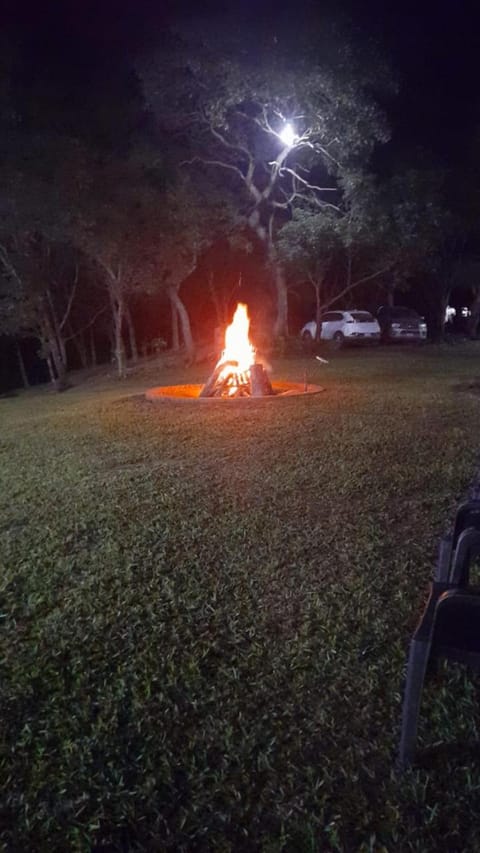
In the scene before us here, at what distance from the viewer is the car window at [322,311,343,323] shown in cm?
2460

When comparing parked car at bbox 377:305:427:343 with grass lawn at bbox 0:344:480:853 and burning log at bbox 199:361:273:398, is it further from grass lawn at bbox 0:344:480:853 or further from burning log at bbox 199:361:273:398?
grass lawn at bbox 0:344:480:853

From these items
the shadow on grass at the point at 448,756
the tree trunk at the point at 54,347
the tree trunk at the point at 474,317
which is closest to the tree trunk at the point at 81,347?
the tree trunk at the point at 54,347

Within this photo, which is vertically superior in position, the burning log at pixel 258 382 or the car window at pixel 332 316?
the car window at pixel 332 316

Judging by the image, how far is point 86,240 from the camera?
1623 cm

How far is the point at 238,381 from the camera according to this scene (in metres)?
10.3

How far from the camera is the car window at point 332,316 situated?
24605 mm

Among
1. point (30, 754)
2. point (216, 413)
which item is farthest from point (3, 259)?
point (30, 754)

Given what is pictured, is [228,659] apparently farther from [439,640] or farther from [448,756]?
[439,640]

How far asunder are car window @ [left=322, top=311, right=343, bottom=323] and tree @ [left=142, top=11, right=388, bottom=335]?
5005mm

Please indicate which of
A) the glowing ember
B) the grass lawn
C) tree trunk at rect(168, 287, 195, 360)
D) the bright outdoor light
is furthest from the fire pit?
tree trunk at rect(168, 287, 195, 360)

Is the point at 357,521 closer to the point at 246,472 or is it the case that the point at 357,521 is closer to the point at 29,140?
the point at 246,472

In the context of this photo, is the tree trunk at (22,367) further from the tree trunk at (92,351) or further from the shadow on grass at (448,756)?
the shadow on grass at (448,756)

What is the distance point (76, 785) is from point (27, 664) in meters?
0.80

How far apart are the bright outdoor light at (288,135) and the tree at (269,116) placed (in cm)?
3
